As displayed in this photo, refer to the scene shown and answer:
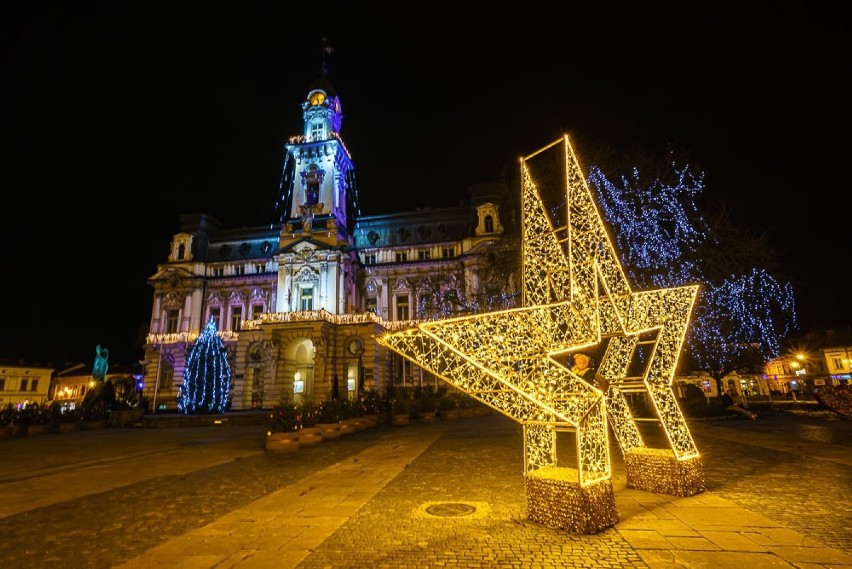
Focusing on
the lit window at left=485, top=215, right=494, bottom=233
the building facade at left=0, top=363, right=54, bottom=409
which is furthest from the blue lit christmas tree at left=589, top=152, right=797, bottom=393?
the building facade at left=0, top=363, right=54, bottom=409

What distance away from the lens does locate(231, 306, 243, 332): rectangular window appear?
42.9m

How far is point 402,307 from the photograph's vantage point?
41.2 m

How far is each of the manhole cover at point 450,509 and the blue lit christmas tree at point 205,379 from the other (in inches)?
1111

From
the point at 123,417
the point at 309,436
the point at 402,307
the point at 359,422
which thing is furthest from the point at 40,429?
the point at 402,307

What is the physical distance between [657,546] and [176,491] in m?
8.37

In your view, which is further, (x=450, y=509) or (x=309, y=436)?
(x=309, y=436)

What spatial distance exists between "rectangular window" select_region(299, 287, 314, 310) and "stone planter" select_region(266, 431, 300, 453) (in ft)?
79.2

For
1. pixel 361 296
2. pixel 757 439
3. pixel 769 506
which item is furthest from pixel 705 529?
pixel 361 296

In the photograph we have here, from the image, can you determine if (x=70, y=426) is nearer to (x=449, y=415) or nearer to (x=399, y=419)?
(x=399, y=419)

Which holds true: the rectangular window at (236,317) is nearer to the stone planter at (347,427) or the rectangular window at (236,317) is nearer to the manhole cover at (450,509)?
the stone planter at (347,427)

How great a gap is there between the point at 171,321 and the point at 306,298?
1597 cm

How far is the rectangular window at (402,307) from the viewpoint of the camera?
40.9m

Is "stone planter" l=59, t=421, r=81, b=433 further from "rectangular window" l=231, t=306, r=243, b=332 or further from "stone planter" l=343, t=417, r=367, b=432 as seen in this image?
"rectangular window" l=231, t=306, r=243, b=332

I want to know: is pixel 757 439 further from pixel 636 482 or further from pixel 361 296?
pixel 361 296
